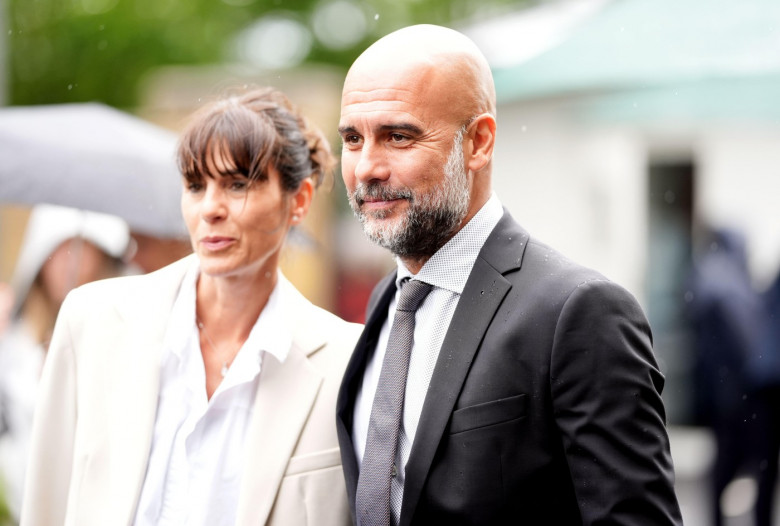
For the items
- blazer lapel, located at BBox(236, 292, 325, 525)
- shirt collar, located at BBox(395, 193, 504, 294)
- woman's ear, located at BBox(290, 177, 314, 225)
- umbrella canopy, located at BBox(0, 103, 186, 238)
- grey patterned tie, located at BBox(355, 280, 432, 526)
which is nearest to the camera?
grey patterned tie, located at BBox(355, 280, 432, 526)

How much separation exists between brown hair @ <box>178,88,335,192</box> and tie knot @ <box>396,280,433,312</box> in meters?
0.59

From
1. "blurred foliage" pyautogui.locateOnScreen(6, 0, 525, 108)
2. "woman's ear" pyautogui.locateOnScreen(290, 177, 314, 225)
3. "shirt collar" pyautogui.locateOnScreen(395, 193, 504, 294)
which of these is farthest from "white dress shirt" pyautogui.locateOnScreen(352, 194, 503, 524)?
"blurred foliage" pyautogui.locateOnScreen(6, 0, 525, 108)

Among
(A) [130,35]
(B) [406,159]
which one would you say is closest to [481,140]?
(B) [406,159]

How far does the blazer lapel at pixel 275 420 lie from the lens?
271 centimetres

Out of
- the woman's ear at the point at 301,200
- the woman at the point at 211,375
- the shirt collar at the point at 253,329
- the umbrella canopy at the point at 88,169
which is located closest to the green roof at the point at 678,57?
the umbrella canopy at the point at 88,169

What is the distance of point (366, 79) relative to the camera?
2.52 metres

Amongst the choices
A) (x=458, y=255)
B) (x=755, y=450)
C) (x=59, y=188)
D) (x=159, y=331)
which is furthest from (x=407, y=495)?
(x=755, y=450)

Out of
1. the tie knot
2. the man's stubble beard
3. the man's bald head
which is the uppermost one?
the man's bald head

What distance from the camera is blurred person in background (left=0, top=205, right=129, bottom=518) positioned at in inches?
178

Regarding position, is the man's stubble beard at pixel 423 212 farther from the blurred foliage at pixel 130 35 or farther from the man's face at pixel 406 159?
the blurred foliage at pixel 130 35

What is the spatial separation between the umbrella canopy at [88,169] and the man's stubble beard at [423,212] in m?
1.89

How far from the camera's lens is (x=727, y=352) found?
254 inches

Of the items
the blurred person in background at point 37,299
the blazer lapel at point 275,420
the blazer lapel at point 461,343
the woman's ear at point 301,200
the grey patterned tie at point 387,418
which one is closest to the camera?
the blazer lapel at point 461,343

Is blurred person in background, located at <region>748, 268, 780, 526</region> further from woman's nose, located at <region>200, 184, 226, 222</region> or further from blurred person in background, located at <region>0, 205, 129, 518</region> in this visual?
woman's nose, located at <region>200, 184, 226, 222</region>
